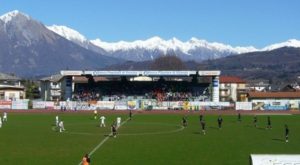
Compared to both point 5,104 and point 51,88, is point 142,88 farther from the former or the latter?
point 51,88

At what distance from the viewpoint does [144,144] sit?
42.6 m

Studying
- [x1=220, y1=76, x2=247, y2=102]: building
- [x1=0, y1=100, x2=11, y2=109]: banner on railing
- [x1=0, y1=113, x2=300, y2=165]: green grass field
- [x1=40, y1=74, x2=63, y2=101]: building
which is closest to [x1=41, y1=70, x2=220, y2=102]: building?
[x1=0, y1=100, x2=11, y2=109]: banner on railing

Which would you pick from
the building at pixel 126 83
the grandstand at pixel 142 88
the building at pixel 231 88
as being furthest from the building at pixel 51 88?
the building at pixel 231 88

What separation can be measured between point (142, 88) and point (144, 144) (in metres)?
67.8

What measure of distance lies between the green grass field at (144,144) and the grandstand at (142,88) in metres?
43.4

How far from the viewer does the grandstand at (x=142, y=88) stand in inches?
4053

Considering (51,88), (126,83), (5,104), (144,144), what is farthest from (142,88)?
(144,144)

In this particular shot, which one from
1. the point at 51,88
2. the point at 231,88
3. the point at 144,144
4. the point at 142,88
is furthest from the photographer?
the point at 231,88

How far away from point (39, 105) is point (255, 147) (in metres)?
61.4

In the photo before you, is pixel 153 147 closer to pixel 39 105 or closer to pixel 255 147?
pixel 255 147

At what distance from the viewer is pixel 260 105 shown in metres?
96.5

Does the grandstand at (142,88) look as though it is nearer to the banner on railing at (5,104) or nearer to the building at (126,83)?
the building at (126,83)

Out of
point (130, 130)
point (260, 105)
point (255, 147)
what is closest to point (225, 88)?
point (260, 105)

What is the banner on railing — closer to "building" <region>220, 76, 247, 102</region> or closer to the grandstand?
the grandstand
